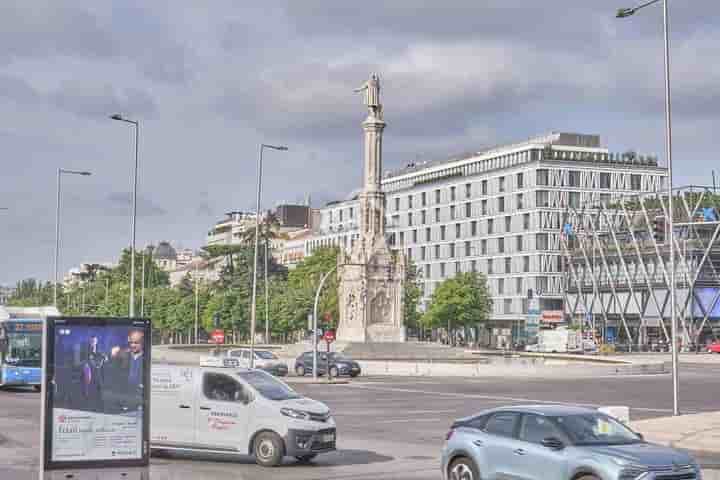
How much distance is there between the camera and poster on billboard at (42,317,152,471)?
1217 centimetres

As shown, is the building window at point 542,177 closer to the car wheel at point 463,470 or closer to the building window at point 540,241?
the building window at point 540,241

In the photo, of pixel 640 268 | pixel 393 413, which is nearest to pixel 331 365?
pixel 393 413

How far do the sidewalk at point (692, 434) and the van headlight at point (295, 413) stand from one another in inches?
255

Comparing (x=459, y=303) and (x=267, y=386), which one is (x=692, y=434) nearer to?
(x=267, y=386)

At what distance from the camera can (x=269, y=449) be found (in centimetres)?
1806

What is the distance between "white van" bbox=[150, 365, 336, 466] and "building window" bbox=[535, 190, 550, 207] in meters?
99.0

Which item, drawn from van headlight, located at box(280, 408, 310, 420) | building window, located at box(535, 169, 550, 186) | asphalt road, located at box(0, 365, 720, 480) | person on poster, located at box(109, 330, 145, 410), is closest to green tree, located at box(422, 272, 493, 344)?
building window, located at box(535, 169, 550, 186)

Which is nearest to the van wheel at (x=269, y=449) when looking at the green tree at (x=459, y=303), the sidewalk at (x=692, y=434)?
the sidewalk at (x=692, y=434)

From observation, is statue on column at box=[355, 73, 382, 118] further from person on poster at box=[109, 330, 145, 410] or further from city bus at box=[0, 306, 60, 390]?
person on poster at box=[109, 330, 145, 410]

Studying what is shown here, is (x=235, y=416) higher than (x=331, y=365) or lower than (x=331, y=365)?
higher

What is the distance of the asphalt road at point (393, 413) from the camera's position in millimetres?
17547

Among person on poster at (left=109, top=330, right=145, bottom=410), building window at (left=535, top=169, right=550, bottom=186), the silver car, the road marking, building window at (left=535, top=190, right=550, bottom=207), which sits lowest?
the road marking

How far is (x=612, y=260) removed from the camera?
373 feet

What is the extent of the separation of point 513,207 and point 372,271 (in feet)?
184
